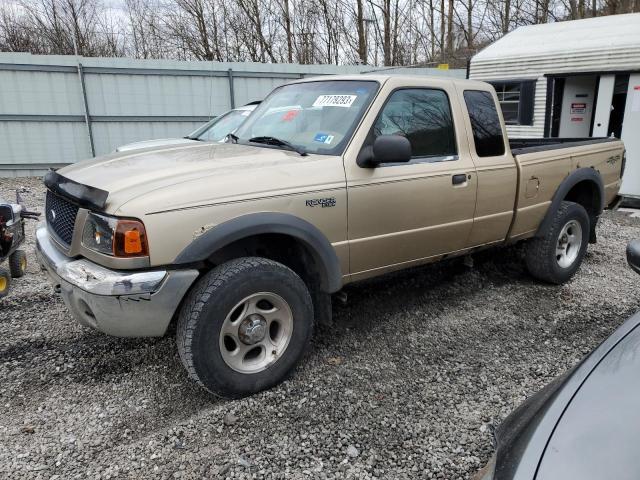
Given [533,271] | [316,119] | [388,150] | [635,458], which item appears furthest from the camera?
[533,271]

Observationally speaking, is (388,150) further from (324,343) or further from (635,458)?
(635,458)

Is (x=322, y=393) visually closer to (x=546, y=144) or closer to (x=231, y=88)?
(x=546, y=144)

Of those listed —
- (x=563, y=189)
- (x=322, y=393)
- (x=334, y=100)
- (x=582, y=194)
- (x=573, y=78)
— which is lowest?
(x=322, y=393)

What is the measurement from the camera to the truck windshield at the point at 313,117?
3.36 m

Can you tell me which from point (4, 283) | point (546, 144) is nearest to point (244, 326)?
point (4, 283)

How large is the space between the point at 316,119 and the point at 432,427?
85.4 inches

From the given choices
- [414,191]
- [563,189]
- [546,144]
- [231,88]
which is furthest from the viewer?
[231,88]

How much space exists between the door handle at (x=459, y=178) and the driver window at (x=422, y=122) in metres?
0.15

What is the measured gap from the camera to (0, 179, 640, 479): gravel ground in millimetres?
2514

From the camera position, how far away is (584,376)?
1645 millimetres

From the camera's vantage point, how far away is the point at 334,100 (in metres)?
3.58

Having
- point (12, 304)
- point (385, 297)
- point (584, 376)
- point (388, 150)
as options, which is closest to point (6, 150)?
point (12, 304)

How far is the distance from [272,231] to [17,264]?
11.3 feet

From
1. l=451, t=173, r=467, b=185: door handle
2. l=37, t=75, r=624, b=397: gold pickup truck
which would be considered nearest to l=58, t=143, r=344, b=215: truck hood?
l=37, t=75, r=624, b=397: gold pickup truck
